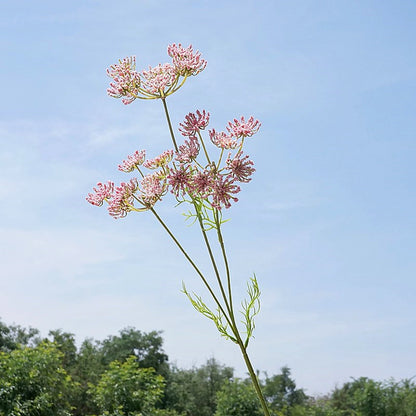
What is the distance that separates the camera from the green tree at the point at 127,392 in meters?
6.96

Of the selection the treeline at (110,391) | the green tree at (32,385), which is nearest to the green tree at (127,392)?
the treeline at (110,391)

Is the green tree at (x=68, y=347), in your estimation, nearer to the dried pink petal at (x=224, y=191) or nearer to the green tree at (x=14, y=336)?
the green tree at (x=14, y=336)

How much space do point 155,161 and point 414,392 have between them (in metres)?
7.24

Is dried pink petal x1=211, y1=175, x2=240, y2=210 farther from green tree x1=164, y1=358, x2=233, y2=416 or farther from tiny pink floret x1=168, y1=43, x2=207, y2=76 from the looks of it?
green tree x1=164, y1=358, x2=233, y2=416

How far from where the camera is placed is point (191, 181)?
2.67 m

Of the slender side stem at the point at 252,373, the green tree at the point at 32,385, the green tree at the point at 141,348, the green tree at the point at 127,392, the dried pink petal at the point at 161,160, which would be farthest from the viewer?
the green tree at the point at 141,348

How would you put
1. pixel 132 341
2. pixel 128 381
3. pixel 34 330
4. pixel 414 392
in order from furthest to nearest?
pixel 34 330 < pixel 132 341 < pixel 414 392 < pixel 128 381

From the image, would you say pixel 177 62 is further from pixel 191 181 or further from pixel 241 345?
pixel 241 345

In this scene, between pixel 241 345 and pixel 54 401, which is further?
pixel 54 401

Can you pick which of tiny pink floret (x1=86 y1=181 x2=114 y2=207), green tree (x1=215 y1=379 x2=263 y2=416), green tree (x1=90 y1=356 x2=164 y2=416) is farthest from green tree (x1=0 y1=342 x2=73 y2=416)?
tiny pink floret (x1=86 y1=181 x2=114 y2=207)

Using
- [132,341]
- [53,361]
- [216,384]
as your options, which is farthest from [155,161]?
[216,384]

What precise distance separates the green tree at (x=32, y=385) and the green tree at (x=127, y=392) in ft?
1.68

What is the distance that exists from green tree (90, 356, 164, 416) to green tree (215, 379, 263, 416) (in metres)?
1.12

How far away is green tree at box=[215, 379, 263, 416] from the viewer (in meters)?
7.74
